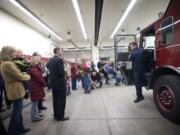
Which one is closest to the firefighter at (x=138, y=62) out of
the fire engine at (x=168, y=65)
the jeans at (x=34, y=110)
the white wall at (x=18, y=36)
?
the fire engine at (x=168, y=65)

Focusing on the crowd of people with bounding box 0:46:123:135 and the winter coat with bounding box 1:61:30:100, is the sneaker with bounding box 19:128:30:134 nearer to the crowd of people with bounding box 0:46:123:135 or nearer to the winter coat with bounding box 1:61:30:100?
the crowd of people with bounding box 0:46:123:135

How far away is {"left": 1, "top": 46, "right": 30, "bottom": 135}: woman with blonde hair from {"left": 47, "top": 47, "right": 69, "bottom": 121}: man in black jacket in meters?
0.84

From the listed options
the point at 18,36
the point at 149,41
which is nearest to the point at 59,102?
the point at 149,41

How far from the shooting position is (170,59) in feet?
10.2

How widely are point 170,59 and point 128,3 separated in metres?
5.19

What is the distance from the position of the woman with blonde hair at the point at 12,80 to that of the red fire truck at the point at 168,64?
7.97 feet

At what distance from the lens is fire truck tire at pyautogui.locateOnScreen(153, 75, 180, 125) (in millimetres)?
2986

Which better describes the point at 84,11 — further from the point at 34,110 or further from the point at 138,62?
the point at 34,110

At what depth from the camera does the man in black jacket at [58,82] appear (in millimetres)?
3805

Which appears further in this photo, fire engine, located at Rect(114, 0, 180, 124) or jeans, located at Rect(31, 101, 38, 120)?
jeans, located at Rect(31, 101, 38, 120)

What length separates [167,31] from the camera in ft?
10.9

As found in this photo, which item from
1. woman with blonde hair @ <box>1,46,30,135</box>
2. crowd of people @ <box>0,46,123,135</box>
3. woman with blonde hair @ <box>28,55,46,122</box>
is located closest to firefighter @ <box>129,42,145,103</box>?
crowd of people @ <box>0,46,123,135</box>

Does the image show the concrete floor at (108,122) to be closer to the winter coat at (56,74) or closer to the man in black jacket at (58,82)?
the man in black jacket at (58,82)

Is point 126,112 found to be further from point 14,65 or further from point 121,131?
point 14,65
